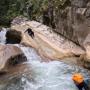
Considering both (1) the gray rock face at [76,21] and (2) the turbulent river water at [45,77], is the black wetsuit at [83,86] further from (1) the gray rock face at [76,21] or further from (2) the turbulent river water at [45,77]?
(1) the gray rock face at [76,21]

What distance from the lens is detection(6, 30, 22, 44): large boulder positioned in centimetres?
1636

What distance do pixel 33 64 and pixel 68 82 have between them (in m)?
→ 2.65

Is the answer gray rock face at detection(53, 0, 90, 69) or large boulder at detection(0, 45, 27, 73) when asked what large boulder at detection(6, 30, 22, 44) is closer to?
gray rock face at detection(53, 0, 90, 69)

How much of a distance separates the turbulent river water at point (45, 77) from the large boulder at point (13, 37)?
13.2ft

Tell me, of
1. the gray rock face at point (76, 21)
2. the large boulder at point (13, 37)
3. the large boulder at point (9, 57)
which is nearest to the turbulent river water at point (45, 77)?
the large boulder at point (9, 57)

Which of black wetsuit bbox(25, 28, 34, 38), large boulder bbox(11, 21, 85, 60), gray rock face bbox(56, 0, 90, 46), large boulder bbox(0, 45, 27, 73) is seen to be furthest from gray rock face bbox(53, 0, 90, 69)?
large boulder bbox(0, 45, 27, 73)

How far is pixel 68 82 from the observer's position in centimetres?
994

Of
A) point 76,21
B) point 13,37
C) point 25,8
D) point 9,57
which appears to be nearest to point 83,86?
point 9,57

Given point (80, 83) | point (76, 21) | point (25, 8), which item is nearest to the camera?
point (80, 83)

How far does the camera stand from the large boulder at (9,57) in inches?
450

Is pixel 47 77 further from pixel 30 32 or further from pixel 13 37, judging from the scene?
pixel 13 37

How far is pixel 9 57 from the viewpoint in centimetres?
1185

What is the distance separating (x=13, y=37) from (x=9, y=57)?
17.5 ft

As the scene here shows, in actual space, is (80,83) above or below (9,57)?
above
